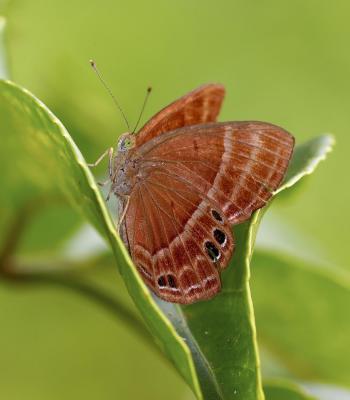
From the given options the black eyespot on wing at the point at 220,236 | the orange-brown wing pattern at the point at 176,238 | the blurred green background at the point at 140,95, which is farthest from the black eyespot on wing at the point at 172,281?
the blurred green background at the point at 140,95

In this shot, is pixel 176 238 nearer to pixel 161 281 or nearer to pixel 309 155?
pixel 161 281

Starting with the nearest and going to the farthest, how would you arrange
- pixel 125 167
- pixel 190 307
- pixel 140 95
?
pixel 190 307 → pixel 125 167 → pixel 140 95

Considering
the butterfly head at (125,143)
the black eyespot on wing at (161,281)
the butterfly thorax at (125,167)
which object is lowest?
the black eyespot on wing at (161,281)

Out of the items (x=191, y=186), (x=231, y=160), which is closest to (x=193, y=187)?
(x=191, y=186)

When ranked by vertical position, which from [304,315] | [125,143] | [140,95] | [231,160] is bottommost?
[304,315]

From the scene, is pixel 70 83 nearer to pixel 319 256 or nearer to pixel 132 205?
pixel 132 205

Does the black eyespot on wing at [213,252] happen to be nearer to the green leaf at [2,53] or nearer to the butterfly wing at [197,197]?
the butterfly wing at [197,197]

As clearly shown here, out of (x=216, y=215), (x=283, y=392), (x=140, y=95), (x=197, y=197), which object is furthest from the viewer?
(x=140, y=95)
